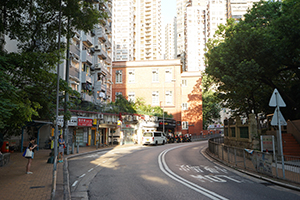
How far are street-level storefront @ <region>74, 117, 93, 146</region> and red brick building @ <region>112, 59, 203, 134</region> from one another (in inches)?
892

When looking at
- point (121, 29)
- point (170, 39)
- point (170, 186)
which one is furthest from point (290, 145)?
point (170, 39)

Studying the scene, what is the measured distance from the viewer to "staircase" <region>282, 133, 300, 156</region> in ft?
60.6

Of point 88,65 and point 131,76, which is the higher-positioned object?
point 131,76

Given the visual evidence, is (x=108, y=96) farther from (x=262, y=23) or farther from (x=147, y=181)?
(x=147, y=181)

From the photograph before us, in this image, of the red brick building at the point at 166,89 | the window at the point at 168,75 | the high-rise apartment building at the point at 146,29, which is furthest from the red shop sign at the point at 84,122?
the high-rise apartment building at the point at 146,29

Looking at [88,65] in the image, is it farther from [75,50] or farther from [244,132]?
[244,132]

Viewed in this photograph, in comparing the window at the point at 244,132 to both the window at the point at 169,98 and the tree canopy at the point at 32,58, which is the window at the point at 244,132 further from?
the window at the point at 169,98

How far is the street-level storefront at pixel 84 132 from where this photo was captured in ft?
95.0

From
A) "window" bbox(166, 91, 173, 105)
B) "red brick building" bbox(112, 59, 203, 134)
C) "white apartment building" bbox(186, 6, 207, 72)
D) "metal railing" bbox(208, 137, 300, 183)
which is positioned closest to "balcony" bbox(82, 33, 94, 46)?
"red brick building" bbox(112, 59, 203, 134)

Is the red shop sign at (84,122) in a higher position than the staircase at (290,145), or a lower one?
higher

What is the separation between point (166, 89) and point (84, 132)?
2611 cm

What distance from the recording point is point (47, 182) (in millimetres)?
9633

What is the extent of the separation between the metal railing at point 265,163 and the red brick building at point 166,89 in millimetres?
37889

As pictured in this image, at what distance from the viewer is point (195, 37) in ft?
393
